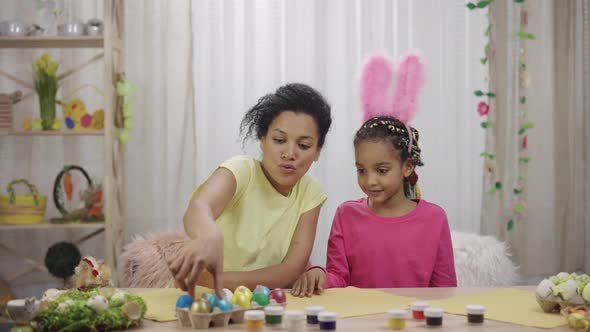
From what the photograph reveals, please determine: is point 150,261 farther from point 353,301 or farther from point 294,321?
point 294,321

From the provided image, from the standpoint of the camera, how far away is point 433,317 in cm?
108

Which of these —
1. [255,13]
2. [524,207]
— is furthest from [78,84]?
[524,207]

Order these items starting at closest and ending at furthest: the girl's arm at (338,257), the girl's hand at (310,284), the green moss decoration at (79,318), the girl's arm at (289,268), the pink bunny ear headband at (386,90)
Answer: the green moss decoration at (79,318)
the girl's hand at (310,284)
the girl's arm at (289,268)
the girl's arm at (338,257)
the pink bunny ear headband at (386,90)

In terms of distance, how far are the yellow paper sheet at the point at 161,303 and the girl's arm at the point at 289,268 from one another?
0.14 metres

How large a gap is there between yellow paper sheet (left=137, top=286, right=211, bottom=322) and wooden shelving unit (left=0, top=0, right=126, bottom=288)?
1825 mm

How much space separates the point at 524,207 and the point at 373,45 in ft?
3.59

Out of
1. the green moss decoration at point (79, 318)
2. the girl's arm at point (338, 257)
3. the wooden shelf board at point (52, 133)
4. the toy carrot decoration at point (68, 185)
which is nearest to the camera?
the green moss decoration at point (79, 318)

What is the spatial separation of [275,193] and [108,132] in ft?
5.13

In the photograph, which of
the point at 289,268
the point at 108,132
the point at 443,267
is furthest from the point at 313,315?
the point at 108,132

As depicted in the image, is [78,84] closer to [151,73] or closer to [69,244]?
[151,73]

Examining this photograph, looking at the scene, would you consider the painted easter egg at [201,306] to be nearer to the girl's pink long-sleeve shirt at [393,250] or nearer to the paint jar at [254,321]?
the paint jar at [254,321]

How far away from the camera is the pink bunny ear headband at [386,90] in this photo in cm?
204

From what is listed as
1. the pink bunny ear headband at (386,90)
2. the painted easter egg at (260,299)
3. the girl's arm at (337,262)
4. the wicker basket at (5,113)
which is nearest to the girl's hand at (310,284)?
the girl's arm at (337,262)

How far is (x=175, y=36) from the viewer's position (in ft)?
11.2
